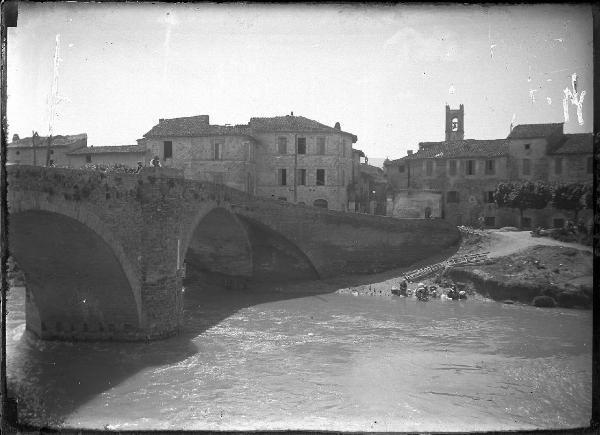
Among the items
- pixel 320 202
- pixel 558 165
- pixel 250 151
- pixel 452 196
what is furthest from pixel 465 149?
pixel 250 151

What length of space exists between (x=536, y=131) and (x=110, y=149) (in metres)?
31.5

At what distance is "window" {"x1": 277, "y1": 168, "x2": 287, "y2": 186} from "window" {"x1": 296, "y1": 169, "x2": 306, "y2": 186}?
0.92m

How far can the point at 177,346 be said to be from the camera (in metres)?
18.7

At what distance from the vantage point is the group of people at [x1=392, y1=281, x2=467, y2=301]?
28312mm

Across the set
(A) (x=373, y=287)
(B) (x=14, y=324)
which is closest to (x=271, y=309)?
(A) (x=373, y=287)

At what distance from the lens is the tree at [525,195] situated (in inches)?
1406

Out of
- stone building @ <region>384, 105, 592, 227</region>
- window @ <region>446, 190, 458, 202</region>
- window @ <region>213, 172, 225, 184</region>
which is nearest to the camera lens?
stone building @ <region>384, 105, 592, 227</region>

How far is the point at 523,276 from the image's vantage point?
2783cm

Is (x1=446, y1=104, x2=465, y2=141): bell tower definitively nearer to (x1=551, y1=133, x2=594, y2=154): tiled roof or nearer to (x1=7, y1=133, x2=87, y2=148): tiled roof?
(x1=551, y1=133, x2=594, y2=154): tiled roof

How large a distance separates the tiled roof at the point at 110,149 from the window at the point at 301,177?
11710 millimetres

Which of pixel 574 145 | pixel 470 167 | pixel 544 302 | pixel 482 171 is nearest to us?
pixel 544 302

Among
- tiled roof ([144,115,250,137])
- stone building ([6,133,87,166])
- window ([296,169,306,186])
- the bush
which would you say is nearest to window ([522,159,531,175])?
window ([296,169,306,186])

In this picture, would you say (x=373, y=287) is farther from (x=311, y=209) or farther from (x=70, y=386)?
(x=70, y=386)

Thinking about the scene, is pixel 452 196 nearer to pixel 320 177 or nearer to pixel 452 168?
pixel 452 168
